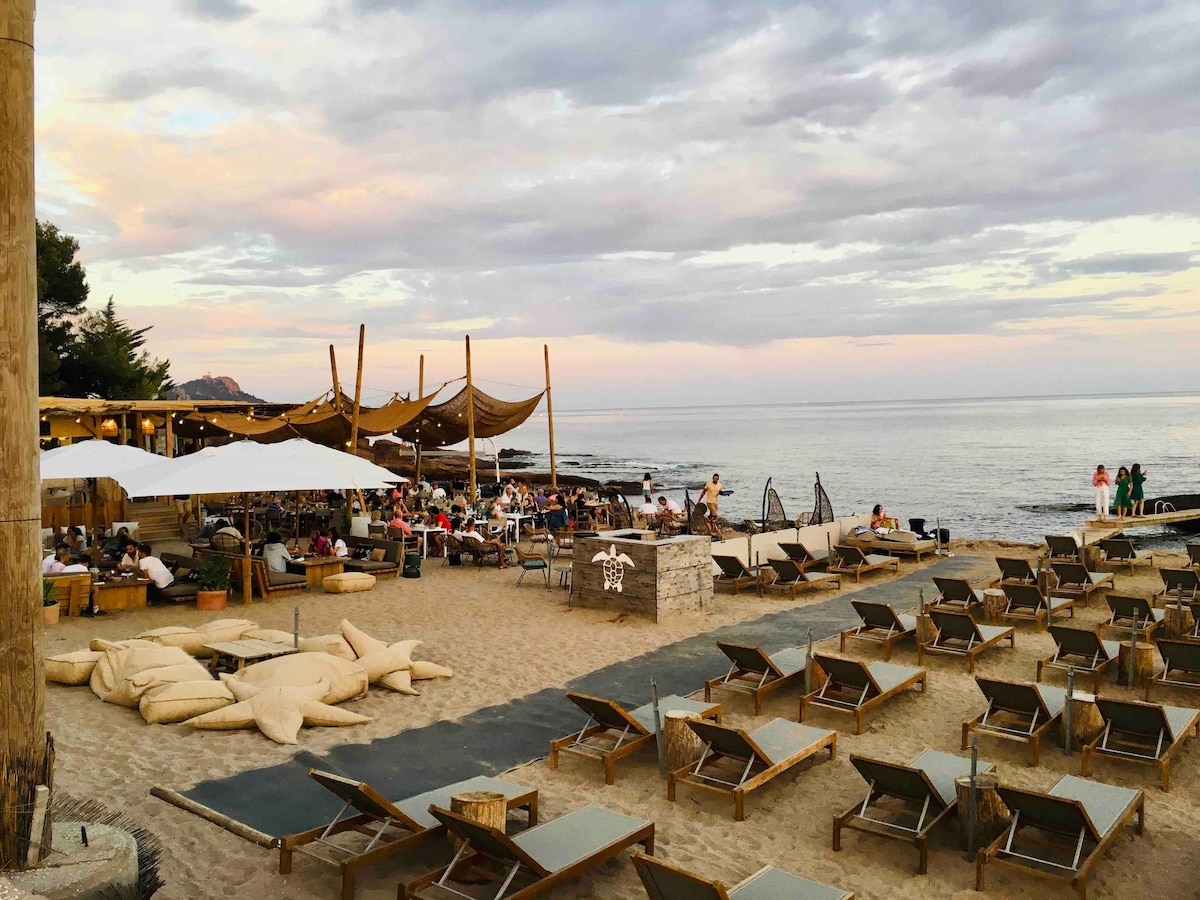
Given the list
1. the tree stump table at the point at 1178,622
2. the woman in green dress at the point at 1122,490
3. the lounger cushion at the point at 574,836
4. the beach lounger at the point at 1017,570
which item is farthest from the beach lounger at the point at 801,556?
the lounger cushion at the point at 574,836

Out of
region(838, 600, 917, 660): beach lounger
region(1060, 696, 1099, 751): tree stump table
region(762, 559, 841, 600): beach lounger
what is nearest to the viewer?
region(1060, 696, 1099, 751): tree stump table

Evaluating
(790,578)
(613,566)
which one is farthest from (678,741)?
(790,578)

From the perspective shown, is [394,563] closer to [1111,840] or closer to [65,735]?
[65,735]

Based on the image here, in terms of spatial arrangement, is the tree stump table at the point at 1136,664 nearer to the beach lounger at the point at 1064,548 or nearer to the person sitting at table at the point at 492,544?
the beach lounger at the point at 1064,548

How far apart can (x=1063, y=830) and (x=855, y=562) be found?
9.10 m

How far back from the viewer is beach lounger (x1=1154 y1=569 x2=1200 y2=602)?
34.6 feet

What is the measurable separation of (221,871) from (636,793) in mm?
2483

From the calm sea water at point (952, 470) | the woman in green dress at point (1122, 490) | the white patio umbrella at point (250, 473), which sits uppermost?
the white patio umbrella at point (250, 473)

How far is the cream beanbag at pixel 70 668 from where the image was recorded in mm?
7866

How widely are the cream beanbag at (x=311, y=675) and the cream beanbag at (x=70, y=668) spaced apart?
1555 millimetres

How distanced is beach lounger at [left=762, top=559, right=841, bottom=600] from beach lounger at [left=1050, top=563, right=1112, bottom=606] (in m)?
2.85

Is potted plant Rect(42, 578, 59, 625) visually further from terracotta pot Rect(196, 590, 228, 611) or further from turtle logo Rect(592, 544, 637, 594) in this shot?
turtle logo Rect(592, 544, 637, 594)

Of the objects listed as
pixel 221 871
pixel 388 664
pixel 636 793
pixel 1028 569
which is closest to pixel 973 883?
pixel 636 793

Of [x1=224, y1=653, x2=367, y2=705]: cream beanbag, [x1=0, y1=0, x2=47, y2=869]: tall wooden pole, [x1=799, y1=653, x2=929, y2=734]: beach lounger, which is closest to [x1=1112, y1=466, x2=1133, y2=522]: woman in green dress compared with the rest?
[x1=799, y1=653, x2=929, y2=734]: beach lounger
